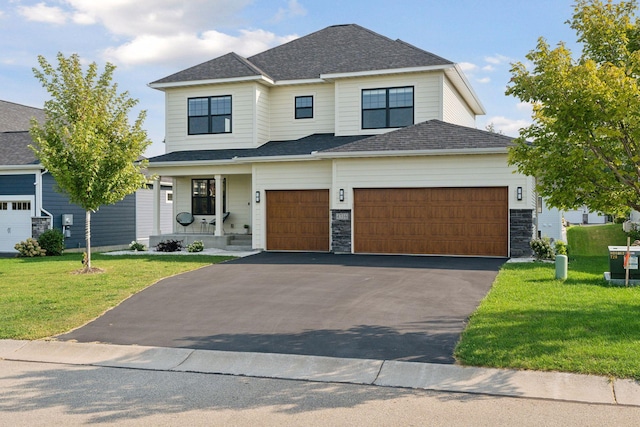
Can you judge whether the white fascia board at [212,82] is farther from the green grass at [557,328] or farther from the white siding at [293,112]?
the green grass at [557,328]

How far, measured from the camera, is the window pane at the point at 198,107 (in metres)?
23.1

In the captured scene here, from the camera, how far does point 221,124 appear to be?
75.1 feet

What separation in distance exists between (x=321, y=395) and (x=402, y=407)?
36.5 inches

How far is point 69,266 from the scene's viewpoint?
666 inches

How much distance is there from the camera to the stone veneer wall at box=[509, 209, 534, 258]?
16.8m

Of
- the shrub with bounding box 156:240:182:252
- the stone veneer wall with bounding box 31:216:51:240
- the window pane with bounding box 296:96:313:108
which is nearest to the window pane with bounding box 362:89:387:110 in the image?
the window pane with bounding box 296:96:313:108

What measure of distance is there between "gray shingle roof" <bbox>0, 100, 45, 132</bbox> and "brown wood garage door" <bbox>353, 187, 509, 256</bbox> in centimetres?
1782

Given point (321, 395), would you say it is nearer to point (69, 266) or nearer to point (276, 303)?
point (276, 303)

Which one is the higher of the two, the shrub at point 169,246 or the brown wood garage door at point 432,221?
the brown wood garage door at point 432,221

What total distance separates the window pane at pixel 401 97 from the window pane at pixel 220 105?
6.52 metres

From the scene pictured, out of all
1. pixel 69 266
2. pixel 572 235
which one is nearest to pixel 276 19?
pixel 69 266

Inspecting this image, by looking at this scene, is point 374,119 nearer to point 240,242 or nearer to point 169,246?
point 240,242

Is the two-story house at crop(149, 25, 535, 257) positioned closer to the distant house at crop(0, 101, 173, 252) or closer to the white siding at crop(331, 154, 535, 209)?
the white siding at crop(331, 154, 535, 209)

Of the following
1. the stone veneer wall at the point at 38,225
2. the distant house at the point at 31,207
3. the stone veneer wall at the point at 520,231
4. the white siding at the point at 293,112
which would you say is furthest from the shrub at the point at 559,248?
the stone veneer wall at the point at 38,225
